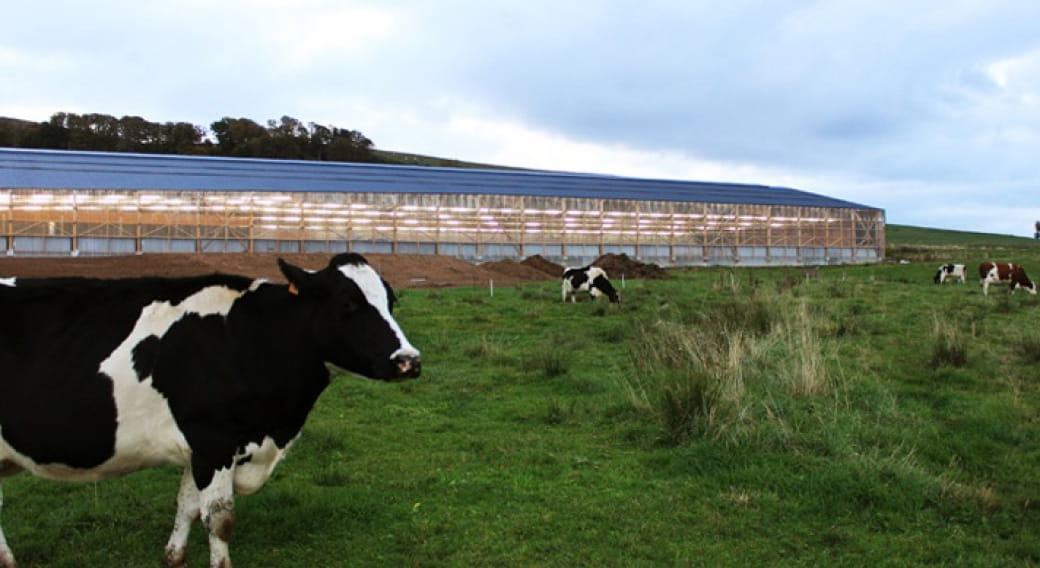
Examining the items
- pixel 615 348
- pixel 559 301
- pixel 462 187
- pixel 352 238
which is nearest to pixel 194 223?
pixel 352 238

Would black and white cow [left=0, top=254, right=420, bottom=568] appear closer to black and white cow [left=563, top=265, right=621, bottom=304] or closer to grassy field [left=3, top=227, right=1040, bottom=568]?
grassy field [left=3, top=227, right=1040, bottom=568]

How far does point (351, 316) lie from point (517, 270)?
112 ft

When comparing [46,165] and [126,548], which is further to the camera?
[46,165]

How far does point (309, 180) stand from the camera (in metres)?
44.0

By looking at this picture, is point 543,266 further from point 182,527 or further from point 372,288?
point 182,527

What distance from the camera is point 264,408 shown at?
14.1 feet

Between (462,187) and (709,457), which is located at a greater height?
(462,187)

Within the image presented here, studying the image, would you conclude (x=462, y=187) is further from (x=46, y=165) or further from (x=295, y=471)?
(x=295, y=471)

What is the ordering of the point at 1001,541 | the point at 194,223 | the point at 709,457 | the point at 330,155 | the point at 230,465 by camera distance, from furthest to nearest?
1. the point at 330,155
2. the point at 194,223
3. the point at 709,457
4. the point at 1001,541
5. the point at 230,465

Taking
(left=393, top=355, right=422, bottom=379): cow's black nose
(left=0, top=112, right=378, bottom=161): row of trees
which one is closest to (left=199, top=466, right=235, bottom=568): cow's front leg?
(left=393, top=355, right=422, bottom=379): cow's black nose

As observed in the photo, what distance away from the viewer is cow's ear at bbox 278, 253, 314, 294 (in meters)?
4.39

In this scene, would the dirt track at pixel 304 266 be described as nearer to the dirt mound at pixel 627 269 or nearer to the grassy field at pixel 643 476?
the dirt mound at pixel 627 269

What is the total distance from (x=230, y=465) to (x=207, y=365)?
1.89ft

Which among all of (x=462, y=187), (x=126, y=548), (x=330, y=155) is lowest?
(x=126, y=548)
